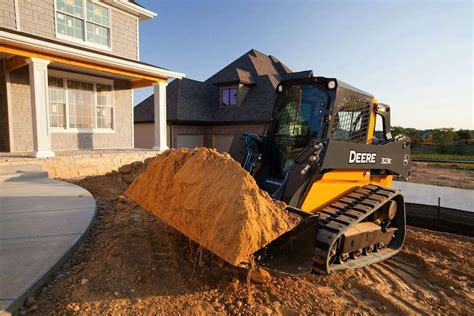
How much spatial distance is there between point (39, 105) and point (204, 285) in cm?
821

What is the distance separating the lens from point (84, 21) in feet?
36.0

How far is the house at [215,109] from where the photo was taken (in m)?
18.3

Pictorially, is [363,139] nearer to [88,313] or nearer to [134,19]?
[88,313]

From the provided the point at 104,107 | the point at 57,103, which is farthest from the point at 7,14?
the point at 104,107

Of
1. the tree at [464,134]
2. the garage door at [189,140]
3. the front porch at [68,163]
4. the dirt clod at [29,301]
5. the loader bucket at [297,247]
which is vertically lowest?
the dirt clod at [29,301]

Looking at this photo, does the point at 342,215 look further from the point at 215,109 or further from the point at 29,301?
the point at 215,109

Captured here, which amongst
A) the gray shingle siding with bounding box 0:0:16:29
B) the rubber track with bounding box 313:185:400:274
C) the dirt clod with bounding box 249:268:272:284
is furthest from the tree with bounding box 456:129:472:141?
the gray shingle siding with bounding box 0:0:16:29

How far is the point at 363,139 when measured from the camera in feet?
14.8

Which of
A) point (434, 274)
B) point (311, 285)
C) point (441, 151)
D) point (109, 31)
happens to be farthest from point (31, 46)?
point (441, 151)

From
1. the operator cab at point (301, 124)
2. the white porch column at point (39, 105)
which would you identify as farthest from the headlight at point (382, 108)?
the white porch column at point (39, 105)

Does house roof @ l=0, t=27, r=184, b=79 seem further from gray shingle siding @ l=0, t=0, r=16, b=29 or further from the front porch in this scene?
the front porch

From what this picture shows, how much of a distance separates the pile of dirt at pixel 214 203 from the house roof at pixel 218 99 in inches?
566

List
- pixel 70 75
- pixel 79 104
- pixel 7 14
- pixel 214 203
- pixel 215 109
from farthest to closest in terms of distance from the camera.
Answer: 1. pixel 215 109
2. pixel 79 104
3. pixel 70 75
4. pixel 7 14
5. pixel 214 203

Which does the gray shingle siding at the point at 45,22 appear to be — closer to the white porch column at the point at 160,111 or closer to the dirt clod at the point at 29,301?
the white porch column at the point at 160,111
